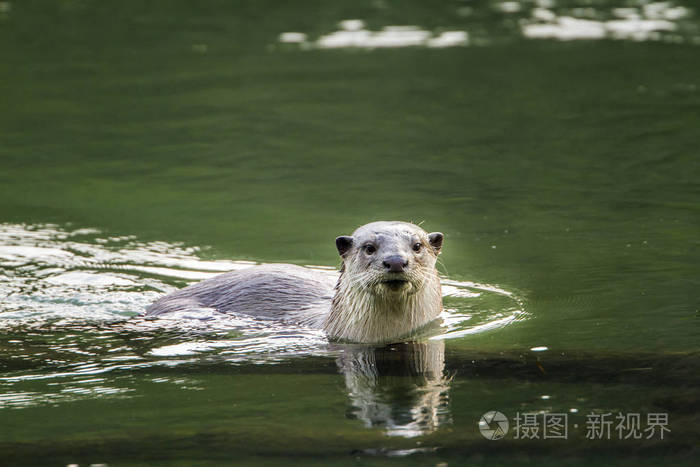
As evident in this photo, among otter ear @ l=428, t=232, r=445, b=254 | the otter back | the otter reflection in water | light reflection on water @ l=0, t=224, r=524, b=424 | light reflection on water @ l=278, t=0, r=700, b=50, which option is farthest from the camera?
light reflection on water @ l=278, t=0, r=700, b=50

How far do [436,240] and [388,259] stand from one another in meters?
0.68

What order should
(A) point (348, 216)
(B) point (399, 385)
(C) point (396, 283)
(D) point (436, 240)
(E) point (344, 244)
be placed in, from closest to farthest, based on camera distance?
(B) point (399, 385) < (C) point (396, 283) < (E) point (344, 244) < (D) point (436, 240) < (A) point (348, 216)

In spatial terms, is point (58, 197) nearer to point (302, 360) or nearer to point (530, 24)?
point (302, 360)

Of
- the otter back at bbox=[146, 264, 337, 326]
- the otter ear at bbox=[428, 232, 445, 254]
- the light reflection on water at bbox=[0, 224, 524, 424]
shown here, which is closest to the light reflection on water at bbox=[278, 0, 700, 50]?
the light reflection on water at bbox=[0, 224, 524, 424]

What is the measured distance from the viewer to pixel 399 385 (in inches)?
213

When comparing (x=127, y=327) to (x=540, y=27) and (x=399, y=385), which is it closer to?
(x=399, y=385)

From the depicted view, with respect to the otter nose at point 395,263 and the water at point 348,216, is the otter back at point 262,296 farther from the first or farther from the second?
the otter nose at point 395,263

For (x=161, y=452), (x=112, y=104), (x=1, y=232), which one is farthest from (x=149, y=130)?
(x=161, y=452)

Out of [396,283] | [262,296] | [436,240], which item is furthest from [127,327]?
[436,240]

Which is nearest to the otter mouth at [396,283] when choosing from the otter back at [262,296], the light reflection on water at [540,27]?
the otter back at [262,296]

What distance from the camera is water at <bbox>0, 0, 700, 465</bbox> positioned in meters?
4.96

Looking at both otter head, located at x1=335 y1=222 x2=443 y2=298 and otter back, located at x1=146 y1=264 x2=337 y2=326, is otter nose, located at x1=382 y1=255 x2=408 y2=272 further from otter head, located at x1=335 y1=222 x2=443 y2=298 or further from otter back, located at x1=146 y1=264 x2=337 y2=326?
otter back, located at x1=146 y1=264 x2=337 y2=326

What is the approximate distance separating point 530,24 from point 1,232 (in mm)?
10589

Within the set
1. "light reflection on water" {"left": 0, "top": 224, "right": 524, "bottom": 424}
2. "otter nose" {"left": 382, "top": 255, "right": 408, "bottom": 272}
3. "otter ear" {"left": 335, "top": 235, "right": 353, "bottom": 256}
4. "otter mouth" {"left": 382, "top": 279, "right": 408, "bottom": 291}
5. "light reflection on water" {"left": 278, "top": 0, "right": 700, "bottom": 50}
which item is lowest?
"light reflection on water" {"left": 0, "top": 224, "right": 524, "bottom": 424}
